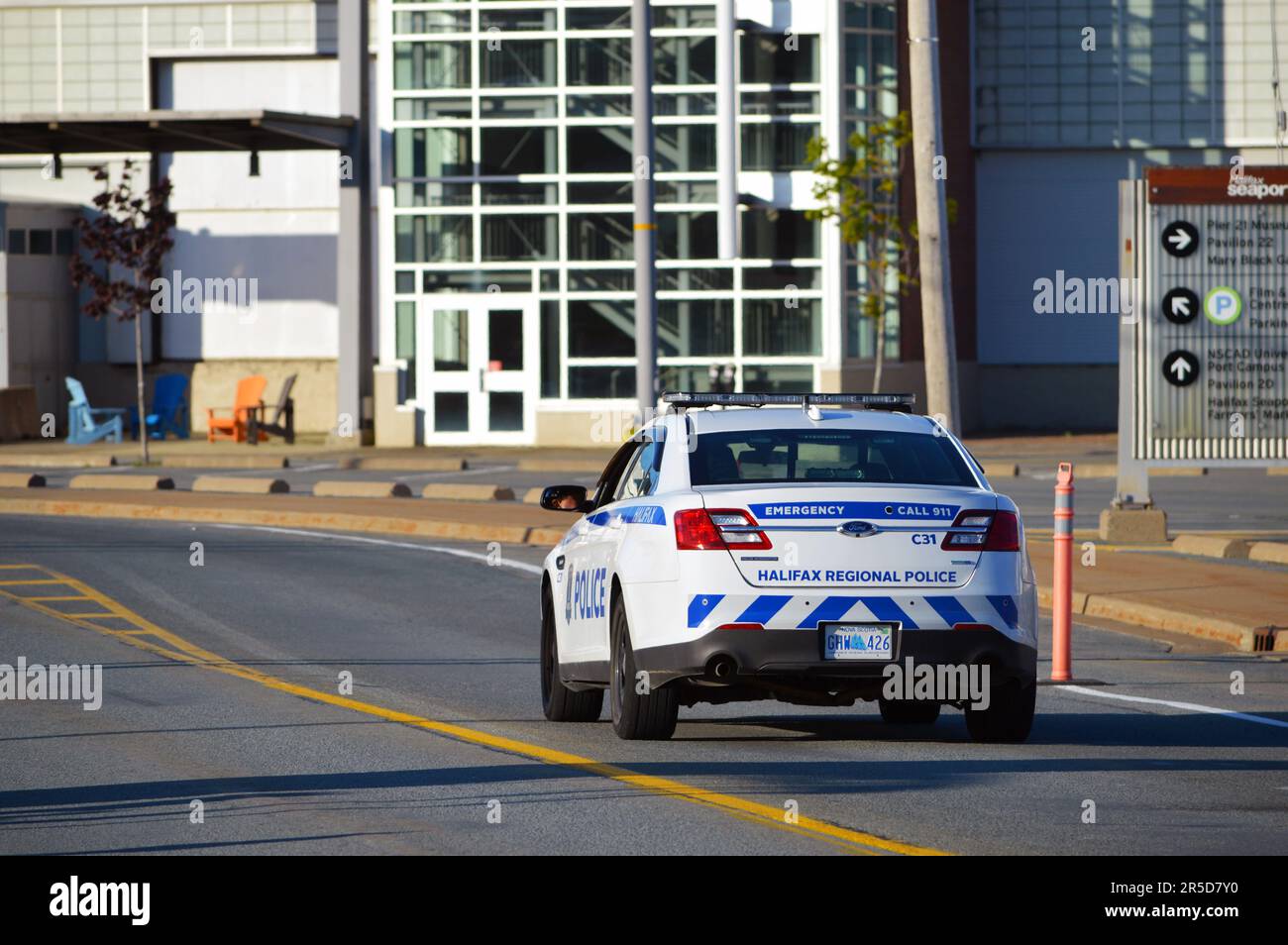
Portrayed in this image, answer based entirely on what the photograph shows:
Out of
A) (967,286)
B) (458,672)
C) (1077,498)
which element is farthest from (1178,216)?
(967,286)

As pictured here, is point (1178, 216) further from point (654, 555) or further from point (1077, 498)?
point (654, 555)

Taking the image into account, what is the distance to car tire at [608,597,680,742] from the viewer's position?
10672 mm

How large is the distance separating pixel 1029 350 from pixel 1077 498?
21.7 m

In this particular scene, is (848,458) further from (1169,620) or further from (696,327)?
(696,327)

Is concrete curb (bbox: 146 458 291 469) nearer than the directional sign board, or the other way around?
the directional sign board

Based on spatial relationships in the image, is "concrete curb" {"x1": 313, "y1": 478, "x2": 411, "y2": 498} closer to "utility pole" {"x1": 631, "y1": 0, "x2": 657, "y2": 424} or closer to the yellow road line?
"utility pole" {"x1": 631, "y1": 0, "x2": 657, "y2": 424}

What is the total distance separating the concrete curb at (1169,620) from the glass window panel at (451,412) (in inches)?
1020

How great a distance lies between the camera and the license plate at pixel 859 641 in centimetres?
1012

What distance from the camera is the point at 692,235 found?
137 feet

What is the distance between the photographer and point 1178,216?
22219 millimetres

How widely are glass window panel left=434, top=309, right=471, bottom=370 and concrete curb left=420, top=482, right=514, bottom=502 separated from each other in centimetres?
1250

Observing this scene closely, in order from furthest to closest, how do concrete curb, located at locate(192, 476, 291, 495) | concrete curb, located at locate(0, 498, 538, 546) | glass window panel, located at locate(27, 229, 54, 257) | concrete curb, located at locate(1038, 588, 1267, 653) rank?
1. glass window panel, located at locate(27, 229, 54, 257)
2. concrete curb, located at locate(192, 476, 291, 495)
3. concrete curb, located at locate(0, 498, 538, 546)
4. concrete curb, located at locate(1038, 588, 1267, 653)

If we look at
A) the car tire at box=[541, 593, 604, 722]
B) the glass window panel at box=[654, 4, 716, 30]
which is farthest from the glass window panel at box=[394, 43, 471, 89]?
the car tire at box=[541, 593, 604, 722]

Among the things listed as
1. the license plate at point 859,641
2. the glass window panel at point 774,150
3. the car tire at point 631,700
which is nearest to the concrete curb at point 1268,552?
the car tire at point 631,700
